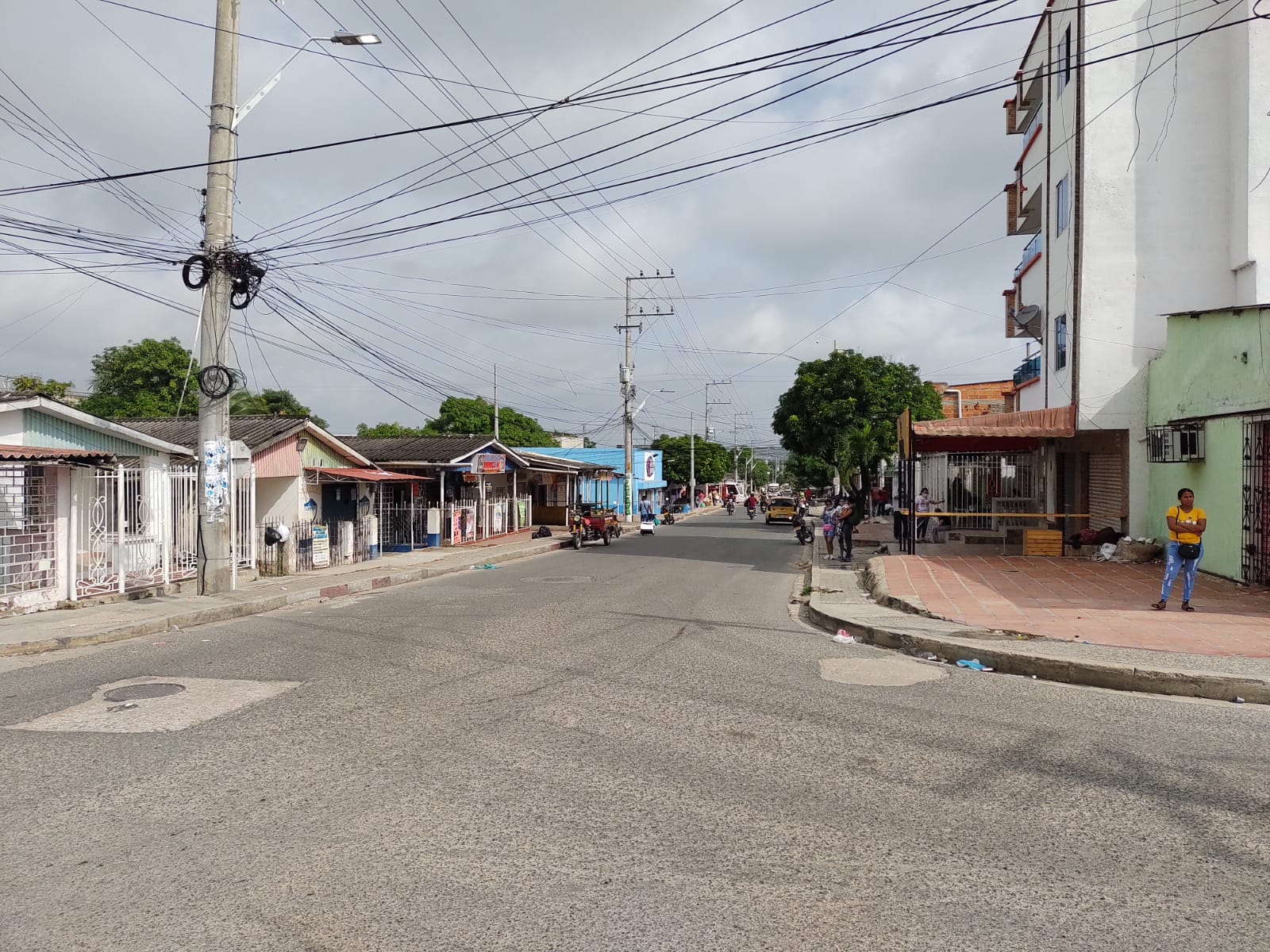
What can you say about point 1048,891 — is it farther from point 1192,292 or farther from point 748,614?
point 1192,292

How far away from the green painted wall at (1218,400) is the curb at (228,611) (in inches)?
577

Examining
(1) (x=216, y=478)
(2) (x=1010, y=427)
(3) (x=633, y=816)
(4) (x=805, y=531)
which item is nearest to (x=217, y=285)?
(1) (x=216, y=478)

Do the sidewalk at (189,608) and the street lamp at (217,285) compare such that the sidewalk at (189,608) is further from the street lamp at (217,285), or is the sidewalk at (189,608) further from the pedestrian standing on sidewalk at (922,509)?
the pedestrian standing on sidewalk at (922,509)

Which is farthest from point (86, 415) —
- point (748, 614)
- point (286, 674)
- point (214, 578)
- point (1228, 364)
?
point (1228, 364)

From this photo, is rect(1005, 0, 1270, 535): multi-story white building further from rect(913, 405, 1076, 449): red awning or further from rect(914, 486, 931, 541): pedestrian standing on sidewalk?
rect(914, 486, 931, 541): pedestrian standing on sidewalk

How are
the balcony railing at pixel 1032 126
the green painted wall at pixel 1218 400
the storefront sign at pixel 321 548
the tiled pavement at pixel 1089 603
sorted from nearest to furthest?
1. the tiled pavement at pixel 1089 603
2. the green painted wall at pixel 1218 400
3. the storefront sign at pixel 321 548
4. the balcony railing at pixel 1032 126

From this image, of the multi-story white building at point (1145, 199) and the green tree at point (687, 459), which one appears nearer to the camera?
the multi-story white building at point (1145, 199)

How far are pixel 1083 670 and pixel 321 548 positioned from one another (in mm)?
17416

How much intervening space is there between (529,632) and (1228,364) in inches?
463

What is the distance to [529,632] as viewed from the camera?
36.6 feet

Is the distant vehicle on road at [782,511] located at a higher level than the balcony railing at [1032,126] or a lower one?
lower

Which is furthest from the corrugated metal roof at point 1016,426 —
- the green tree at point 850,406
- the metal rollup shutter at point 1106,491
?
the green tree at point 850,406

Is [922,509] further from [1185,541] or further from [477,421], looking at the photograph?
[477,421]

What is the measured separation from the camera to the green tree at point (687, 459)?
9662cm
